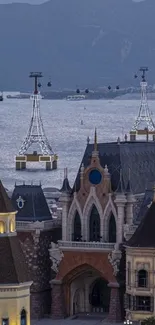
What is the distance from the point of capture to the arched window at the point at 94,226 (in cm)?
7269

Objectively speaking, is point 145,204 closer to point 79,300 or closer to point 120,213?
point 120,213

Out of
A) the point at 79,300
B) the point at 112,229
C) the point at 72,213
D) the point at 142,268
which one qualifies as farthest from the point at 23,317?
the point at 79,300

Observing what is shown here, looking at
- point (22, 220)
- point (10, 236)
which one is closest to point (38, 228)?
point (22, 220)

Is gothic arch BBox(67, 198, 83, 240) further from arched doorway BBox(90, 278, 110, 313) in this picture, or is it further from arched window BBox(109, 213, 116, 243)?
arched doorway BBox(90, 278, 110, 313)

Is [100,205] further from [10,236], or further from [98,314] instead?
[10,236]

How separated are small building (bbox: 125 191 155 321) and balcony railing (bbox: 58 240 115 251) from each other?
2012 mm

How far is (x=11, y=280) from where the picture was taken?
4969cm

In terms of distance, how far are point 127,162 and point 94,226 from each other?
251 centimetres

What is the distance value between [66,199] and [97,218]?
4.25 feet

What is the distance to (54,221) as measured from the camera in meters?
73.9

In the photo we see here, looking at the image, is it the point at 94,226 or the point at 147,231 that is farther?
the point at 94,226

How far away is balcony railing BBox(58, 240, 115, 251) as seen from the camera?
71.9 meters

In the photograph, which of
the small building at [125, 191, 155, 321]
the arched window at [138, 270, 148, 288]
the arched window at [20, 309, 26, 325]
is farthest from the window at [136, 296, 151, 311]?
the arched window at [20, 309, 26, 325]

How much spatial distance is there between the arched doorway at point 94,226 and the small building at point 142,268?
2.95 metres
